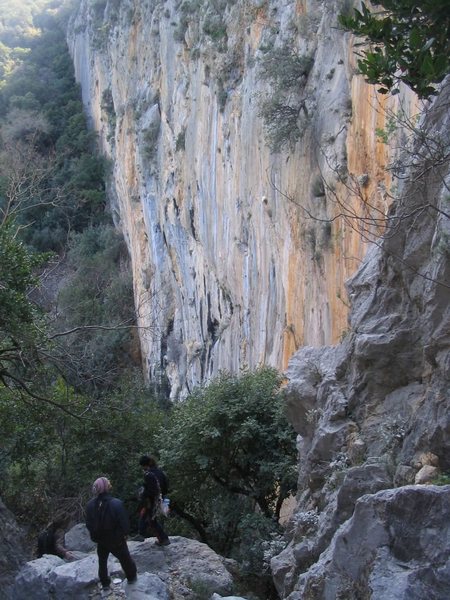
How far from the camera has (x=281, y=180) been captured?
586 inches

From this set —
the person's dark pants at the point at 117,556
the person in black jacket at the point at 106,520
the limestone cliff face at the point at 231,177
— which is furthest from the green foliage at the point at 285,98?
the person's dark pants at the point at 117,556

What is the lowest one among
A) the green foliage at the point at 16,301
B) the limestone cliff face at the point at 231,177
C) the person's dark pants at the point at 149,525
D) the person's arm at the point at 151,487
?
the person's dark pants at the point at 149,525

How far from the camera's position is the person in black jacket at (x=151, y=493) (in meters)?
9.40

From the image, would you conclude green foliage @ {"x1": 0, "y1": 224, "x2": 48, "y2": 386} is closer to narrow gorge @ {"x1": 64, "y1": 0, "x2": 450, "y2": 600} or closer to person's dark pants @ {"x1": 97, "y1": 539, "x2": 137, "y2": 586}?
narrow gorge @ {"x1": 64, "y1": 0, "x2": 450, "y2": 600}

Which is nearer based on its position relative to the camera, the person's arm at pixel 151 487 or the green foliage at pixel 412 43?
the green foliage at pixel 412 43

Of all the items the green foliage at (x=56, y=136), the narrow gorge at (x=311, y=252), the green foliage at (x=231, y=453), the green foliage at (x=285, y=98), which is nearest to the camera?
the narrow gorge at (x=311, y=252)

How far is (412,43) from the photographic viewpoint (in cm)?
544

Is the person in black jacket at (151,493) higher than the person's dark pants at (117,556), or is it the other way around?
the person in black jacket at (151,493)

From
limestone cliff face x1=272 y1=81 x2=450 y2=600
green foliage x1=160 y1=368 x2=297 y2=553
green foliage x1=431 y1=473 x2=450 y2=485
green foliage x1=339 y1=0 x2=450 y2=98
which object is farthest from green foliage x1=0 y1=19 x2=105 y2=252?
green foliage x1=431 y1=473 x2=450 y2=485

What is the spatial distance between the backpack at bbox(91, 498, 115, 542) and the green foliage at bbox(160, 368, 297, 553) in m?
5.04

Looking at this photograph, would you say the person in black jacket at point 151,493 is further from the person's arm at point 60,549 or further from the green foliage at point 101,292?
the green foliage at point 101,292

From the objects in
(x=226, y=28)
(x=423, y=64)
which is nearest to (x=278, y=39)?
(x=226, y=28)

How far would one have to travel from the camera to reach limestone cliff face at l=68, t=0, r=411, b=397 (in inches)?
487

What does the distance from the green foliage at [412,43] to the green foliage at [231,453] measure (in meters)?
7.61
